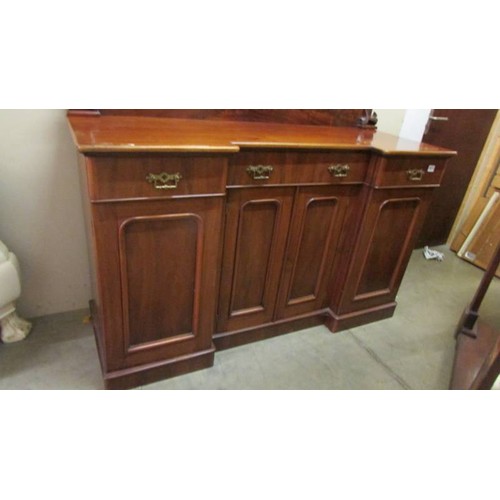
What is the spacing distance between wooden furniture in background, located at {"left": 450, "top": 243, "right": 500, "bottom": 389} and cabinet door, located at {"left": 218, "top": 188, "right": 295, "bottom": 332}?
913 mm

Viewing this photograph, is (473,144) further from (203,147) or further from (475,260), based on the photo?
(203,147)

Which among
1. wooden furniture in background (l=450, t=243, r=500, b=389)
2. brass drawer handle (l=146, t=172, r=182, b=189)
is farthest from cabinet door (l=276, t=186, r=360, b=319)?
wooden furniture in background (l=450, t=243, r=500, b=389)

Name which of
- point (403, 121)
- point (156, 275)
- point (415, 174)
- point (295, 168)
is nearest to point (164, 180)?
point (156, 275)

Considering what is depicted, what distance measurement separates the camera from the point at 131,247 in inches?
46.5

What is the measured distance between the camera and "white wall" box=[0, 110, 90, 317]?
1.38 meters

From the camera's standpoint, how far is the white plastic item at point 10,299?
1.39 m

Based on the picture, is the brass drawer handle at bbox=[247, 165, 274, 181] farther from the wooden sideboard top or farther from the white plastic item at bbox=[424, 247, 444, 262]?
the white plastic item at bbox=[424, 247, 444, 262]

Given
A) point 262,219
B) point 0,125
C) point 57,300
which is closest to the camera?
point 0,125

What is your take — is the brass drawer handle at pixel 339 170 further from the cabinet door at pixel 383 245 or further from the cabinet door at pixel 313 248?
the cabinet door at pixel 383 245

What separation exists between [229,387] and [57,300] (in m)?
0.96

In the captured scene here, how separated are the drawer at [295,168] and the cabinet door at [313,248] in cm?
5

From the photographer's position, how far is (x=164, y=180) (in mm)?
1096

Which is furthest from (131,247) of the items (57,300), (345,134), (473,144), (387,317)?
(473,144)

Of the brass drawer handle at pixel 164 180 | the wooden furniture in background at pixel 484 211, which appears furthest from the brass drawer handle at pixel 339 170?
the wooden furniture in background at pixel 484 211
